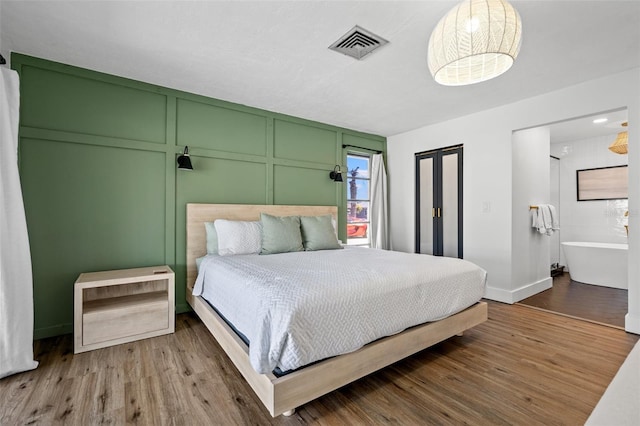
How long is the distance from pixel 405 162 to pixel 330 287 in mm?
3628

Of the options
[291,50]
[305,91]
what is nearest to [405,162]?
[305,91]

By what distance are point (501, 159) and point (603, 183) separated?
2.92 metres

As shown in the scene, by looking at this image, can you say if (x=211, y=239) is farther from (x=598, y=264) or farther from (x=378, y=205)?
(x=598, y=264)

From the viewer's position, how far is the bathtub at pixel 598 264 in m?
4.20

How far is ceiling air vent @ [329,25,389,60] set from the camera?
2146 millimetres

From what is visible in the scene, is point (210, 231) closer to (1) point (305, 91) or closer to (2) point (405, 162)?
(1) point (305, 91)

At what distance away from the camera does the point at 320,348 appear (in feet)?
5.14

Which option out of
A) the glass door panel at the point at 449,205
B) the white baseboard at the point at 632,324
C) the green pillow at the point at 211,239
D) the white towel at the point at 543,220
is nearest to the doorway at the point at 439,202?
the glass door panel at the point at 449,205

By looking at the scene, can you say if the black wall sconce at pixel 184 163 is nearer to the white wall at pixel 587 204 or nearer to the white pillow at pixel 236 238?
the white pillow at pixel 236 238

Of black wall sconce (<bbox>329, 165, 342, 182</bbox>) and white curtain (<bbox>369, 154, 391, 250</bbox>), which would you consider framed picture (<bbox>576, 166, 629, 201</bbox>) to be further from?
black wall sconce (<bbox>329, 165, 342, 182</bbox>)

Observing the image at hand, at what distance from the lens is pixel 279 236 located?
3.13 metres

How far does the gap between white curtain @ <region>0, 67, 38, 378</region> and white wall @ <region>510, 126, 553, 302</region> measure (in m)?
4.63

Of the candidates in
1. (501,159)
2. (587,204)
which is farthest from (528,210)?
(587,204)

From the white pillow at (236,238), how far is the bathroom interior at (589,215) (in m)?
3.34
